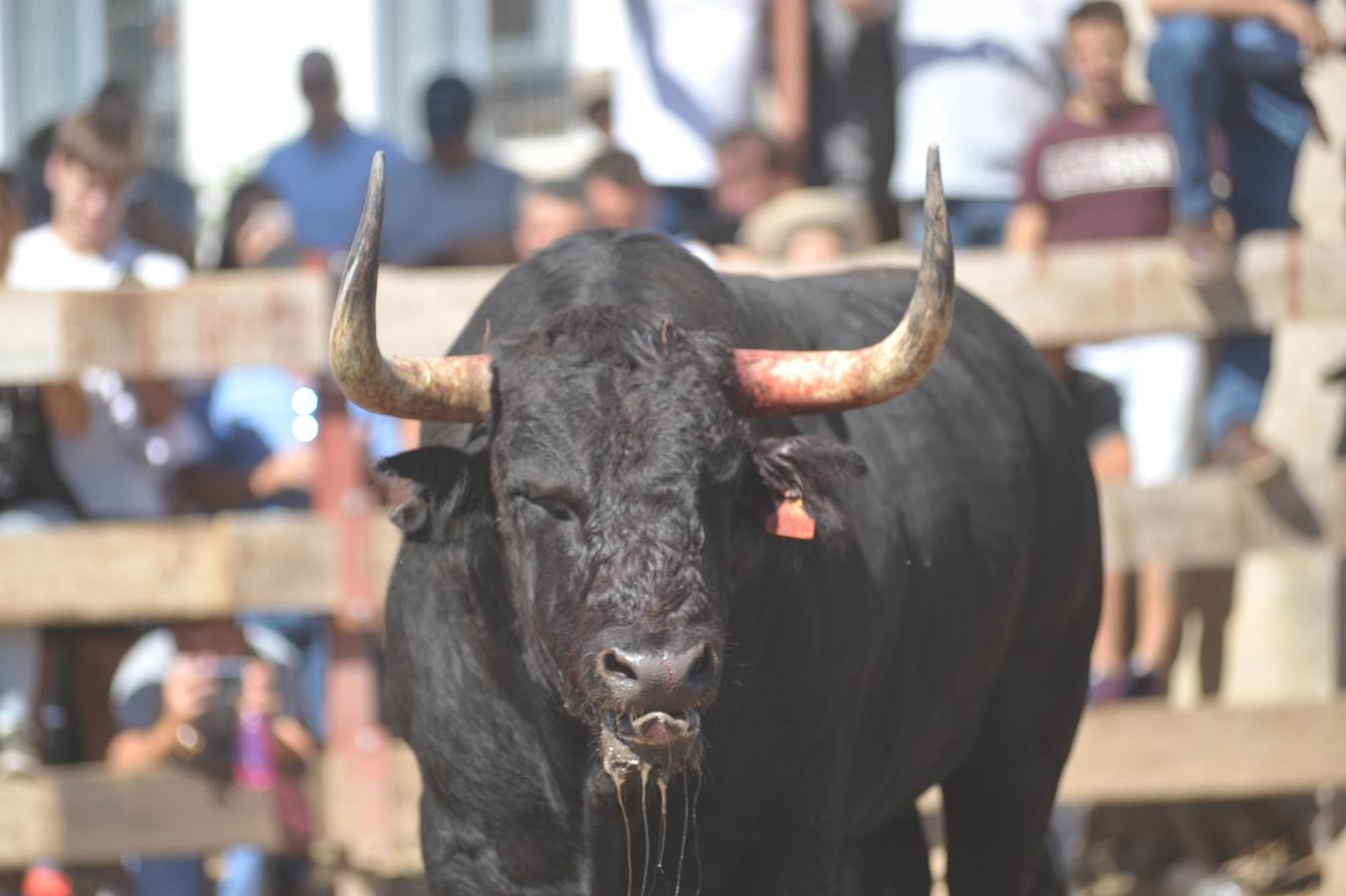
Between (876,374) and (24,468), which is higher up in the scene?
(876,374)

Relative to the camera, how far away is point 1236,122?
279 inches

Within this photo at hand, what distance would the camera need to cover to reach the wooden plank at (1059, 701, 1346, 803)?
6.58 meters

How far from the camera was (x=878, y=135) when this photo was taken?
852 centimetres

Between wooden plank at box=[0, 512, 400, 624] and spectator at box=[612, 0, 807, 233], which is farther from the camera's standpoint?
spectator at box=[612, 0, 807, 233]

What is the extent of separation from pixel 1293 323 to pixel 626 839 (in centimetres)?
371

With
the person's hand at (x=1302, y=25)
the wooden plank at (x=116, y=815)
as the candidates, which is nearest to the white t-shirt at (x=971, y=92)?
the person's hand at (x=1302, y=25)

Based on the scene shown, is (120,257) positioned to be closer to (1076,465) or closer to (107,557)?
(107,557)

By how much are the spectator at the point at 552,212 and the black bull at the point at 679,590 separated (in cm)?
207

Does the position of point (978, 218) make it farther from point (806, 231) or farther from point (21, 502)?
point (21, 502)

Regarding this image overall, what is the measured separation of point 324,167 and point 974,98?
2910mm

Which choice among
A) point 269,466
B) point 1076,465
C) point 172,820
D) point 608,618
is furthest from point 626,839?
point 269,466

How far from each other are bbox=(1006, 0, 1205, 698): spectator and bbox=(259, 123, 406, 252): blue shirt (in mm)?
2870

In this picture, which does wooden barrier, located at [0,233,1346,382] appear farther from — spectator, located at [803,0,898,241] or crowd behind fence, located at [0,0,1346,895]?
spectator, located at [803,0,898,241]

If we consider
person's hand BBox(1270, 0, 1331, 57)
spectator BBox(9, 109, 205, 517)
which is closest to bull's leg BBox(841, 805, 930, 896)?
spectator BBox(9, 109, 205, 517)
